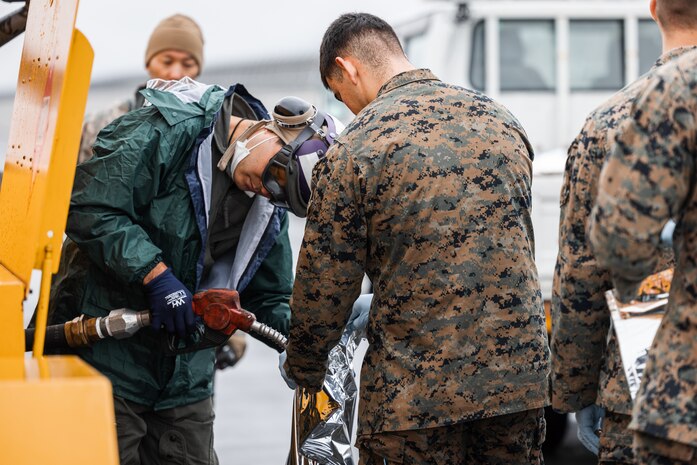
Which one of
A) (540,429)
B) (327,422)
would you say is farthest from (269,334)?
(540,429)

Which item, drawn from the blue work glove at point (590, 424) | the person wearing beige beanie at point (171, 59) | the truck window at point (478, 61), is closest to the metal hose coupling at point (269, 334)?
the blue work glove at point (590, 424)

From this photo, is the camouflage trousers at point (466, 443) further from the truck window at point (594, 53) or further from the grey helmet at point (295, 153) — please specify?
the truck window at point (594, 53)

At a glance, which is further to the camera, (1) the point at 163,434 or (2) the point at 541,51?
(2) the point at 541,51

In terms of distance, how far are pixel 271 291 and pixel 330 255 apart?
1.05m

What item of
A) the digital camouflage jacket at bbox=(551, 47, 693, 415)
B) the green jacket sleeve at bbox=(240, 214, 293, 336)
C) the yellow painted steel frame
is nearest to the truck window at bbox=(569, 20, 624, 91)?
the green jacket sleeve at bbox=(240, 214, 293, 336)

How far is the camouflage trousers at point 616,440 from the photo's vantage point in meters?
2.91

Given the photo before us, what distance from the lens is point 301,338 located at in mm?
3473

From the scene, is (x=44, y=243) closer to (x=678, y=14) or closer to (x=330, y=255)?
(x=330, y=255)

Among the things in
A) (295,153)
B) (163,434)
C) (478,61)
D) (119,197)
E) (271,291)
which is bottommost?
(163,434)

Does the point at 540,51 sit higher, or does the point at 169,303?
the point at 540,51

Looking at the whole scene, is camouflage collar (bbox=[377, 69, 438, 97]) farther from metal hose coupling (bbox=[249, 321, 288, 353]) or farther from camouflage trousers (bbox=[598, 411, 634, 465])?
camouflage trousers (bbox=[598, 411, 634, 465])

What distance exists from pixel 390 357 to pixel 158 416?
1096 mm

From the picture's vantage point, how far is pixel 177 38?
571 cm

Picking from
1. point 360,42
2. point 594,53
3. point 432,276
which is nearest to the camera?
point 432,276
